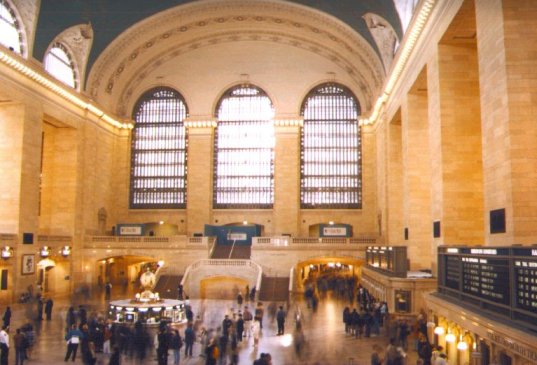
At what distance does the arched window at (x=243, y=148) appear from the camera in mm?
39969

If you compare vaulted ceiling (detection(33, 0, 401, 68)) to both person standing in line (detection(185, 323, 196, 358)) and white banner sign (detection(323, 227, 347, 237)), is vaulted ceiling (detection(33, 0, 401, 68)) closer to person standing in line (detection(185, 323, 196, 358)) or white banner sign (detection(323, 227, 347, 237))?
white banner sign (detection(323, 227, 347, 237))

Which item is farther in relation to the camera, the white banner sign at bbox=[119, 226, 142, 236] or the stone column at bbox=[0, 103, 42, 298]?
the white banner sign at bbox=[119, 226, 142, 236]

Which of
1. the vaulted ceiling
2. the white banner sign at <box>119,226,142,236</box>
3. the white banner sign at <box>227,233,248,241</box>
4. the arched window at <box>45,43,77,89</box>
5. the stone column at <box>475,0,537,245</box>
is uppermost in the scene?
the vaulted ceiling

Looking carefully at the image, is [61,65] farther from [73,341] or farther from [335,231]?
[73,341]

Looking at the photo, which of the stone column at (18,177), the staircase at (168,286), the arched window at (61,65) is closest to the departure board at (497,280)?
the staircase at (168,286)

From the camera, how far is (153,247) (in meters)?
34.0

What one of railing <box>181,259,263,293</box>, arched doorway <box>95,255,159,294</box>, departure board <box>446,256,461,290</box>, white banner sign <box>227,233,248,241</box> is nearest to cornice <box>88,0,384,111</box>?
arched doorway <box>95,255,159,294</box>

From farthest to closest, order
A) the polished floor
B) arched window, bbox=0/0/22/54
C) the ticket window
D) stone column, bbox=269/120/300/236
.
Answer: stone column, bbox=269/120/300/236, arched window, bbox=0/0/22/54, the ticket window, the polished floor

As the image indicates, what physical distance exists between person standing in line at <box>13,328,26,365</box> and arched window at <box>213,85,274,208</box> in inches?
1032

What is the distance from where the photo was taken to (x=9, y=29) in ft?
86.6

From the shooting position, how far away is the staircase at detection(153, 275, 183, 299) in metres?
Result: 29.3

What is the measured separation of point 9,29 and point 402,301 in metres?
20.7

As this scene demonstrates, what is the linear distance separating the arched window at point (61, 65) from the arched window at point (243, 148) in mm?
10700

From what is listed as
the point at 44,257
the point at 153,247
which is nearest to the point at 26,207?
the point at 44,257
